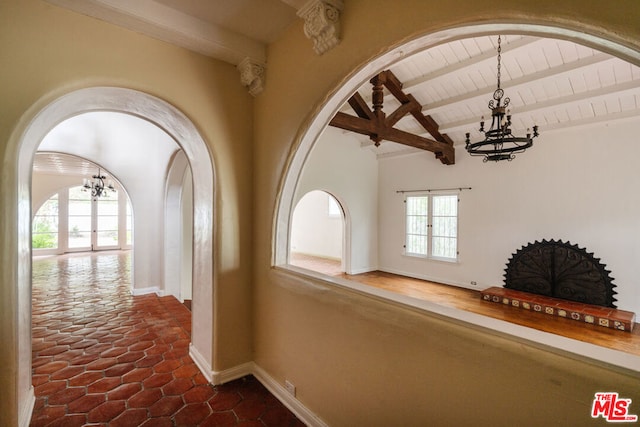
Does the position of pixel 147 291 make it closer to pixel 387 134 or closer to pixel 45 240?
pixel 387 134

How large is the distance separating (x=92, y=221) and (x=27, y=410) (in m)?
11.3

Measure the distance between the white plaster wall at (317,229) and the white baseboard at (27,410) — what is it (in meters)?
7.63

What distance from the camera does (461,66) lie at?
174 inches

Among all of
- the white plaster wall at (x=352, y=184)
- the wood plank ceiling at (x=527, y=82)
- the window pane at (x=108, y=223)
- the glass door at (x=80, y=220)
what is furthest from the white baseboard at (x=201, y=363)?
the window pane at (x=108, y=223)

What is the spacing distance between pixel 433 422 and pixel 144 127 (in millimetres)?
5083

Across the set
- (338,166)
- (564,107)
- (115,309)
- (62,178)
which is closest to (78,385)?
(115,309)

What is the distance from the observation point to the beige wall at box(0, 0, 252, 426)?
158 cm

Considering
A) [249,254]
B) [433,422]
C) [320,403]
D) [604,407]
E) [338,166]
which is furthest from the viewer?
[338,166]

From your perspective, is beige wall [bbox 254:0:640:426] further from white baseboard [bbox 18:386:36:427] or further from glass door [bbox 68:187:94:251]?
glass door [bbox 68:187:94:251]

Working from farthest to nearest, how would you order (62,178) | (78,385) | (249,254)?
(62,178) → (249,254) → (78,385)

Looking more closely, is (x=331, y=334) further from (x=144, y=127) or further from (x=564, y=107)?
(x=564, y=107)

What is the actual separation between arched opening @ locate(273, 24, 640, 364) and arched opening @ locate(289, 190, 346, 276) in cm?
186

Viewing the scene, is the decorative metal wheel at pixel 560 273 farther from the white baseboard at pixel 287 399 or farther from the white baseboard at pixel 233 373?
the white baseboard at pixel 233 373

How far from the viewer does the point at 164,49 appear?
6.87 feet
